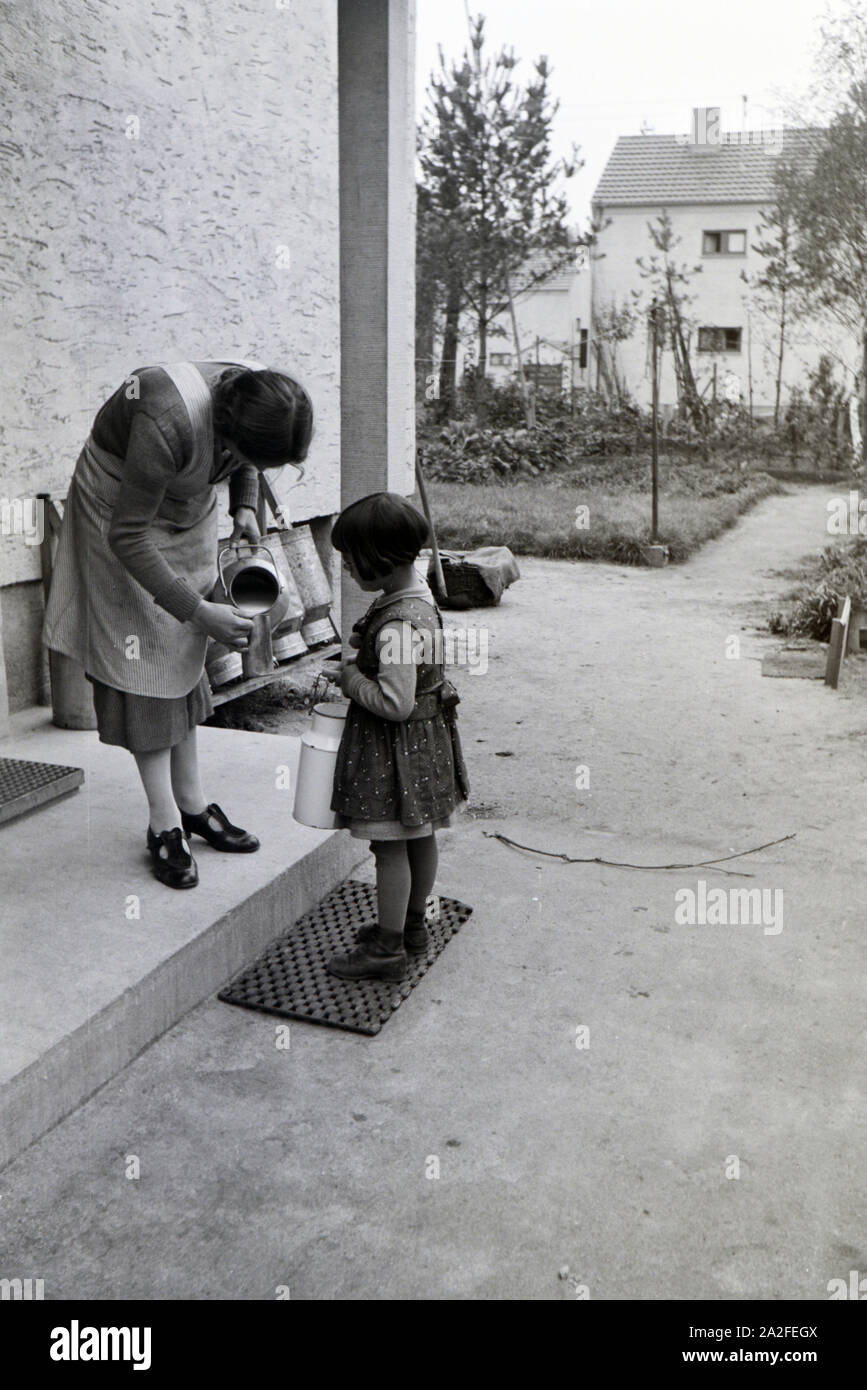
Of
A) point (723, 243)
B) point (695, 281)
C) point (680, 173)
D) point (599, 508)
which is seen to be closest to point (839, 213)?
point (599, 508)

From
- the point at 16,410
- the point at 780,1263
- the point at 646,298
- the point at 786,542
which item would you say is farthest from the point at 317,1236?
the point at 646,298

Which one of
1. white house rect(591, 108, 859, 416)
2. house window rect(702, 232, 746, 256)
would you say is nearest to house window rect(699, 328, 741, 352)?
white house rect(591, 108, 859, 416)

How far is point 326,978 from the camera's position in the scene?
341 centimetres

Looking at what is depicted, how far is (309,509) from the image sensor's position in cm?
Answer: 727

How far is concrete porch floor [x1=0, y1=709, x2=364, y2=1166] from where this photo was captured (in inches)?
106

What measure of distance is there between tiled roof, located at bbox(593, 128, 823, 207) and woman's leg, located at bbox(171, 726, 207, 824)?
89.4 feet

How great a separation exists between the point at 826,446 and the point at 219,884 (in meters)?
19.0

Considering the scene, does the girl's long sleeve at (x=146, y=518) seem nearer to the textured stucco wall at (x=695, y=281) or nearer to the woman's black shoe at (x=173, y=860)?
the woman's black shoe at (x=173, y=860)

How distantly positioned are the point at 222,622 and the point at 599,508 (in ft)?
39.3

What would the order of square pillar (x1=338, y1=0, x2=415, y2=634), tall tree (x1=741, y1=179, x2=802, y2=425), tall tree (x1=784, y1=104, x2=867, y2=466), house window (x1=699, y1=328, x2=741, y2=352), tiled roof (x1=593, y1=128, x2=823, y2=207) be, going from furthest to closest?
tiled roof (x1=593, y1=128, x2=823, y2=207)
house window (x1=699, y1=328, x2=741, y2=352)
tall tree (x1=741, y1=179, x2=802, y2=425)
tall tree (x1=784, y1=104, x2=867, y2=466)
square pillar (x1=338, y1=0, x2=415, y2=634)

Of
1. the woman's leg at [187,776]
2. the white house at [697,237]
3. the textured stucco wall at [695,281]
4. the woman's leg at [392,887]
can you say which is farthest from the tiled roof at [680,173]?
the woman's leg at [392,887]

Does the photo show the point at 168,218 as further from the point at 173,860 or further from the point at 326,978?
the point at 326,978

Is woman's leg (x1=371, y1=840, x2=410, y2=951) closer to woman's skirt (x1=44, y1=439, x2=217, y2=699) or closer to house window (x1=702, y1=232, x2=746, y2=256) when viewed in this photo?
woman's skirt (x1=44, y1=439, x2=217, y2=699)

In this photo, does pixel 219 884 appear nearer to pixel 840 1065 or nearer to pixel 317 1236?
pixel 317 1236
